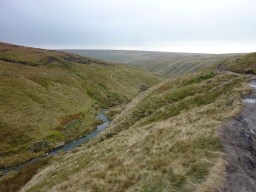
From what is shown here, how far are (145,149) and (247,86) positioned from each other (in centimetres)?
1922

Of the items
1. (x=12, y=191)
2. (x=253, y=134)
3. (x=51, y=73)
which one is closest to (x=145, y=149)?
(x=253, y=134)

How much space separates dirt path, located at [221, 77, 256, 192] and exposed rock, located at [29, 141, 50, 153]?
3133cm

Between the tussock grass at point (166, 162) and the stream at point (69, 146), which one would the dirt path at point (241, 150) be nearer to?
the tussock grass at point (166, 162)

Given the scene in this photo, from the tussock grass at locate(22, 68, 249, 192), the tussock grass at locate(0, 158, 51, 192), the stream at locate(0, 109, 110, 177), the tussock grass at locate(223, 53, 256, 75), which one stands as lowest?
the stream at locate(0, 109, 110, 177)

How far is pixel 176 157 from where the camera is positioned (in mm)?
19109

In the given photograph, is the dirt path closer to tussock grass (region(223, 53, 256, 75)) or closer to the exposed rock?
tussock grass (region(223, 53, 256, 75))

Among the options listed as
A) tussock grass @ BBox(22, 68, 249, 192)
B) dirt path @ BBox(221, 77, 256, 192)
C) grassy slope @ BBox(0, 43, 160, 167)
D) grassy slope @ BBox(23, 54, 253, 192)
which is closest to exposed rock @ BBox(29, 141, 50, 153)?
grassy slope @ BBox(0, 43, 160, 167)

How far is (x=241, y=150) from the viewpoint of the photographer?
762 inches

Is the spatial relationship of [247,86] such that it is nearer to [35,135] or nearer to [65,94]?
[35,135]

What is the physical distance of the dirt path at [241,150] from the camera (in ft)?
51.2

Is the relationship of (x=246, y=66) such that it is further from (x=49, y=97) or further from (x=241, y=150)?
(x=49, y=97)

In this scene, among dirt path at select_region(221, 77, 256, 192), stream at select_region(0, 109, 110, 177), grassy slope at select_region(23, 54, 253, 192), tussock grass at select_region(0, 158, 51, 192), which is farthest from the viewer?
stream at select_region(0, 109, 110, 177)

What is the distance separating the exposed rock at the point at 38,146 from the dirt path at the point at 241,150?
31326 mm

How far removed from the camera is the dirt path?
15.6 metres
